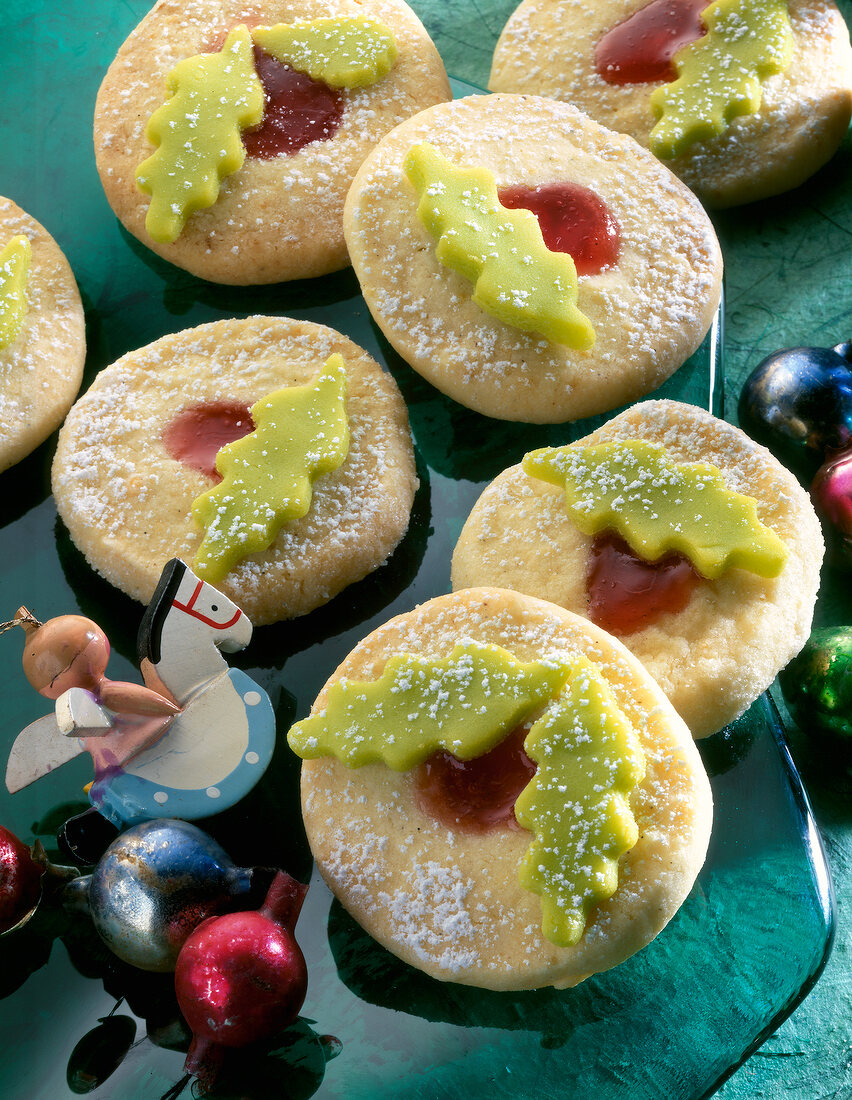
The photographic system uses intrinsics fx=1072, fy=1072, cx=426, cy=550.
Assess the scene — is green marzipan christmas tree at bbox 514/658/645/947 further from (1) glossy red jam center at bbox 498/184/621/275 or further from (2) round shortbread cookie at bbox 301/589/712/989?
(1) glossy red jam center at bbox 498/184/621/275

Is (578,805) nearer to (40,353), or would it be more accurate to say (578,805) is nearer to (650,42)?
(40,353)

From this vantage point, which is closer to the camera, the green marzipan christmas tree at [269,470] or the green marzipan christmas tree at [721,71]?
the green marzipan christmas tree at [269,470]

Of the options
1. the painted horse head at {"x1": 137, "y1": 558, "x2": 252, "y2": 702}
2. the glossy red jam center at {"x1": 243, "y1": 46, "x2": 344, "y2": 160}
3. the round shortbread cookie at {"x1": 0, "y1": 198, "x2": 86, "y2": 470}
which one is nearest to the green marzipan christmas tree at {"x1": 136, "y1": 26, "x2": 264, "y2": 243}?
the glossy red jam center at {"x1": 243, "y1": 46, "x2": 344, "y2": 160}

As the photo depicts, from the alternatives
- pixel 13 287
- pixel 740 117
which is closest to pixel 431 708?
pixel 13 287

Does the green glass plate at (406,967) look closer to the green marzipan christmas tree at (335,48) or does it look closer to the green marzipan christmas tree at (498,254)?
the green marzipan christmas tree at (498,254)

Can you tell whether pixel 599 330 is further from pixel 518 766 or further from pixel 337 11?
pixel 337 11

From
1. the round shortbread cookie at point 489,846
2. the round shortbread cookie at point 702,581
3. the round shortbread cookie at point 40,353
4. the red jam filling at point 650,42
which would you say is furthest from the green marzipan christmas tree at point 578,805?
the red jam filling at point 650,42
